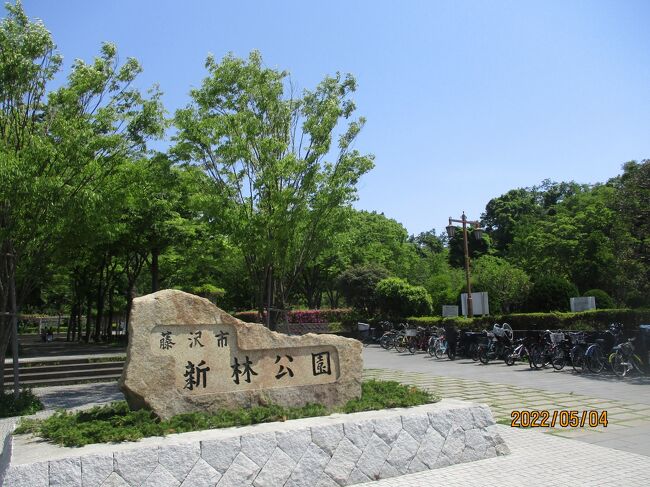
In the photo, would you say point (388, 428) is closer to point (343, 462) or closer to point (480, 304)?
point (343, 462)

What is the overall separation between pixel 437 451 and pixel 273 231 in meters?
6.21

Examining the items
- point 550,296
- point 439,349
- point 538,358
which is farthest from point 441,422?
point 550,296

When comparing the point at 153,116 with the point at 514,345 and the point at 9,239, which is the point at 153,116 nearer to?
the point at 9,239

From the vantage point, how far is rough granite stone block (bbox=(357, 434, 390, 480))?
18.3 ft

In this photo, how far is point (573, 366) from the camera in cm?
1327

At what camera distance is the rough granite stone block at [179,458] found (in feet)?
15.6

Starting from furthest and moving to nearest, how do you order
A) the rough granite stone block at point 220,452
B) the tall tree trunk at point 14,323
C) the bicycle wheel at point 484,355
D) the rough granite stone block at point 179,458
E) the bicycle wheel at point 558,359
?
the bicycle wheel at point 484,355, the bicycle wheel at point 558,359, the tall tree trunk at point 14,323, the rough granite stone block at point 220,452, the rough granite stone block at point 179,458

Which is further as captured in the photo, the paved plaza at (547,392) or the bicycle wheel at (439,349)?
the bicycle wheel at (439,349)

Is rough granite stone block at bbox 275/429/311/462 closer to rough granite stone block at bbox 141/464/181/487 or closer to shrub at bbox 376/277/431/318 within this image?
rough granite stone block at bbox 141/464/181/487

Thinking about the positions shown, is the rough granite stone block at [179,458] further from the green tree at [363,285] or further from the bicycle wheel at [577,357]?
the green tree at [363,285]

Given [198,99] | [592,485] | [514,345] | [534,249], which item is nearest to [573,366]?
[514,345]

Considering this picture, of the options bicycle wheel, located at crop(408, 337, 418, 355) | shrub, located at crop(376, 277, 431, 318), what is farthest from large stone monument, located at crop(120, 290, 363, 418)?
shrub, located at crop(376, 277, 431, 318)

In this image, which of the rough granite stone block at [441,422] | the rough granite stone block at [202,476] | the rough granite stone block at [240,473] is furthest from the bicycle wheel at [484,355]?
the rough granite stone block at [202,476]

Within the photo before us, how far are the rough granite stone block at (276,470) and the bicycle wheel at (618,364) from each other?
9857mm
